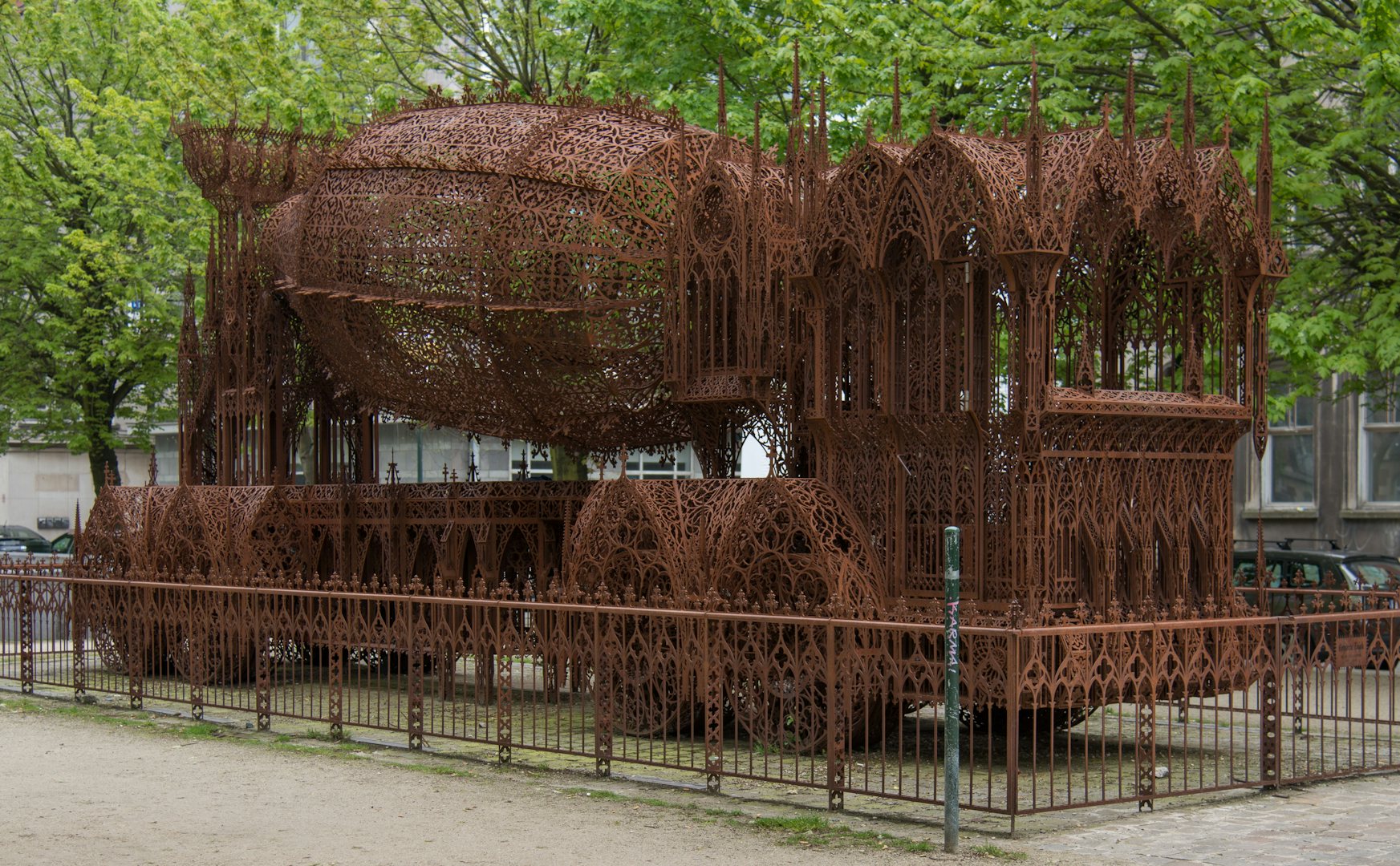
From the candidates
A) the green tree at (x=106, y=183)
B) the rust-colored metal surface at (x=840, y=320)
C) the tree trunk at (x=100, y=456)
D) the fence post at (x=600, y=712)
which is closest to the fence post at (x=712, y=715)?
the fence post at (x=600, y=712)

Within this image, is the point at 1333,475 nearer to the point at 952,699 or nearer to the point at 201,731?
the point at 201,731

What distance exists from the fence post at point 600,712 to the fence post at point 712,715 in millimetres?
718

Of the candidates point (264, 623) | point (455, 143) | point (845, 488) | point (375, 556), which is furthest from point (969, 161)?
point (375, 556)

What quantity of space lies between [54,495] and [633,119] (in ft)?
137

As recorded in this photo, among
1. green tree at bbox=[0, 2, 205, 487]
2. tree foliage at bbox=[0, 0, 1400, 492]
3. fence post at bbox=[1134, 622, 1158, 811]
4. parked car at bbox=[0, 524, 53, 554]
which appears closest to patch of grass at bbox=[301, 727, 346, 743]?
fence post at bbox=[1134, 622, 1158, 811]

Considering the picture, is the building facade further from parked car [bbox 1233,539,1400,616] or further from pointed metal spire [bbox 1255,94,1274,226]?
pointed metal spire [bbox 1255,94,1274,226]

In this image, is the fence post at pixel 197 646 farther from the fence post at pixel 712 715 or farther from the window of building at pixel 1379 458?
the window of building at pixel 1379 458

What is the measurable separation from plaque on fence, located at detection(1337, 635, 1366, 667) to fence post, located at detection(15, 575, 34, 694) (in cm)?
1160

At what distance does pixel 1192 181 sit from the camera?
38.7 feet

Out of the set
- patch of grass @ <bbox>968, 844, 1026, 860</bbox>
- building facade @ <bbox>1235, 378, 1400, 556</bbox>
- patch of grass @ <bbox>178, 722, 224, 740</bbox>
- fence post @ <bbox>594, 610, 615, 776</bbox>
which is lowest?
patch of grass @ <bbox>178, 722, 224, 740</bbox>

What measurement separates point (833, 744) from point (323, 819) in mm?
2935

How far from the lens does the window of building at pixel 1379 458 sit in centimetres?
2631

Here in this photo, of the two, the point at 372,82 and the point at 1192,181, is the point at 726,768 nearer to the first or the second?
the point at 1192,181

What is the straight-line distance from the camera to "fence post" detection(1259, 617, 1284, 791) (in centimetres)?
1051
